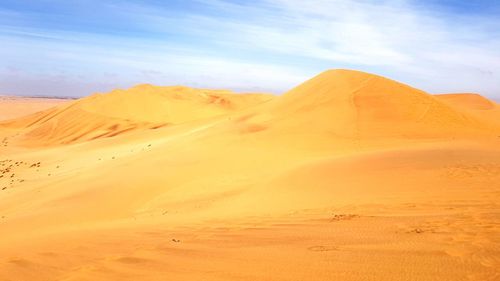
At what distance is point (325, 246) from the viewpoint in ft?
15.9

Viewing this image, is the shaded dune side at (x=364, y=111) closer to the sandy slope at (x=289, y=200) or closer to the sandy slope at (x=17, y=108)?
the sandy slope at (x=289, y=200)

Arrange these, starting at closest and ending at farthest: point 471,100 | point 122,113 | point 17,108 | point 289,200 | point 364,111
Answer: point 289,200 < point 364,111 < point 122,113 < point 471,100 < point 17,108

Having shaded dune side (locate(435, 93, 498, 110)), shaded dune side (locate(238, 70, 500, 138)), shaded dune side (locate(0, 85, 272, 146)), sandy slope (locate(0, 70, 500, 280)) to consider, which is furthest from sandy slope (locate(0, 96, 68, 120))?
shaded dune side (locate(435, 93, 498, 110))

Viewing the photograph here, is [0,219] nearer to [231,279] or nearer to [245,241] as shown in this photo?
[245,241]

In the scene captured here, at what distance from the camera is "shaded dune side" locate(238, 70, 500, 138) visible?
1562 centimetres

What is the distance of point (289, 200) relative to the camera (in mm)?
8234

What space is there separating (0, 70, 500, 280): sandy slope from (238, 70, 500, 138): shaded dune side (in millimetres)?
91

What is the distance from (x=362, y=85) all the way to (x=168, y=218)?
47.2ft

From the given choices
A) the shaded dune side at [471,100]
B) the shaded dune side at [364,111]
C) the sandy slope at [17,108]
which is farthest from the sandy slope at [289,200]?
the sandy slope at [17,108]

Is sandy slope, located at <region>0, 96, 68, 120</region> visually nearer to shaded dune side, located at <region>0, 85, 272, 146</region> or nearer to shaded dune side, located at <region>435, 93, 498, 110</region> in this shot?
shaded dune side, located at <region>0, 85, 272, 146</region>

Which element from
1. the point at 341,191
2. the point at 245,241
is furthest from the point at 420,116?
A: the point at 245,241

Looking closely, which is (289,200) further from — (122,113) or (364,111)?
(122,113)

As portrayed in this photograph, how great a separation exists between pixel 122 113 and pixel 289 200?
Result: 31.0 metres

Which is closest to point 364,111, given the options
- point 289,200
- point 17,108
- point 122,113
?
point 289,200
